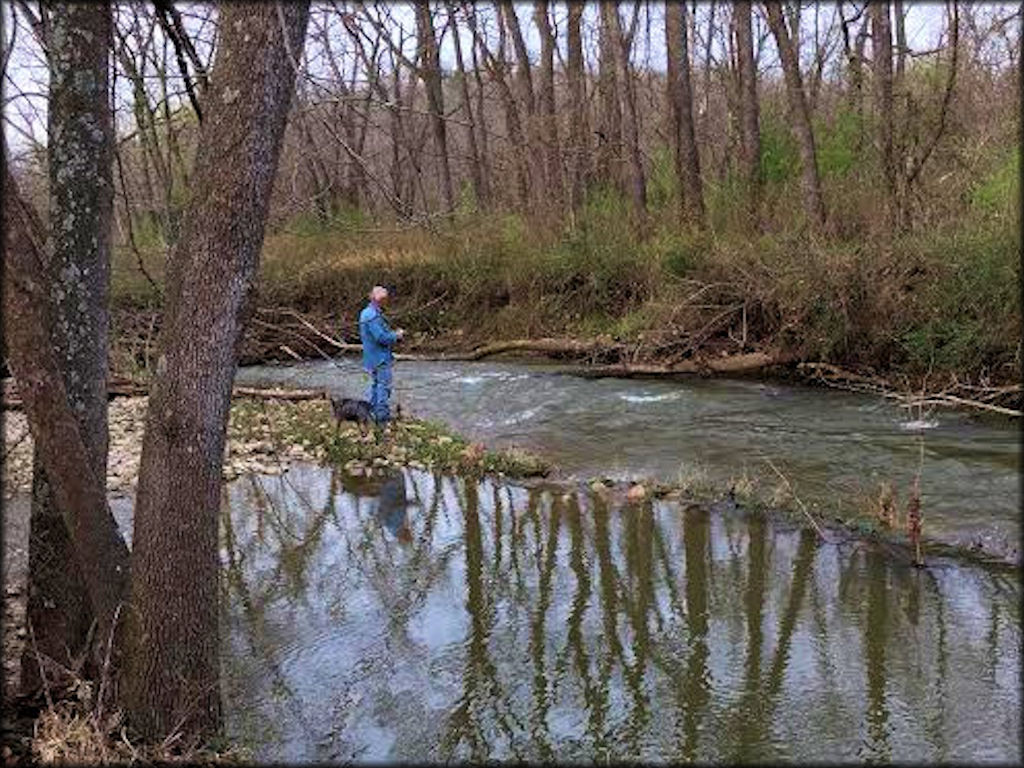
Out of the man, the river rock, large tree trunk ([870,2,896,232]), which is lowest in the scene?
the river rock

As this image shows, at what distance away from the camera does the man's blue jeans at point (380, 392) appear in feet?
41.1

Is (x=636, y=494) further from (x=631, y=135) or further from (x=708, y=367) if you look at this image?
(x=631, y=135)

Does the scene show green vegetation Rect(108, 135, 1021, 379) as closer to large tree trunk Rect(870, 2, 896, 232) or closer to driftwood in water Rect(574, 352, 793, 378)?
driftwood in water Rect(574, 352, 793, 378)

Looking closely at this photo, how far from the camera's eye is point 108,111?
4930mm

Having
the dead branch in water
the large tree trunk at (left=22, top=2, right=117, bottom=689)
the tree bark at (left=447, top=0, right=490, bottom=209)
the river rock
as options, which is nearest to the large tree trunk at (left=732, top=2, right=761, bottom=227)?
the dead branch in water

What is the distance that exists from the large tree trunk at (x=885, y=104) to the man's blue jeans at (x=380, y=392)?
8266 mm

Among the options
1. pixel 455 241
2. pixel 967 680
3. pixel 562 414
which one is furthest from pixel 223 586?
pixel 455 241

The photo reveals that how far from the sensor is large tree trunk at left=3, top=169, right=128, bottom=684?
13.0ft

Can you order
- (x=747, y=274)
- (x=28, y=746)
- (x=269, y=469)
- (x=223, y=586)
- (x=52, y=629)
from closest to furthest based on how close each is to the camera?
(x=28, y=746)
(x=52, y=629)
(x=223, y=586)
(x=269, y=469)
(x=747, y=274)

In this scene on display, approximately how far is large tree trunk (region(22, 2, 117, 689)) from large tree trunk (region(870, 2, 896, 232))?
13493mm

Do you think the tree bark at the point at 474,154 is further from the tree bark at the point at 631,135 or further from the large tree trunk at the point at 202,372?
the large tree trunk at the point at 202,372

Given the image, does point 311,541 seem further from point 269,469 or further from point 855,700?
point 855,700

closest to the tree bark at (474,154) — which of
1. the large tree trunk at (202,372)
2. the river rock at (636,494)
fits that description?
the river rock at (636,494)

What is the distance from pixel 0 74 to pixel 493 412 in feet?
35.8
